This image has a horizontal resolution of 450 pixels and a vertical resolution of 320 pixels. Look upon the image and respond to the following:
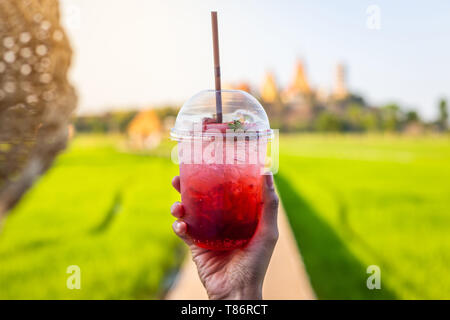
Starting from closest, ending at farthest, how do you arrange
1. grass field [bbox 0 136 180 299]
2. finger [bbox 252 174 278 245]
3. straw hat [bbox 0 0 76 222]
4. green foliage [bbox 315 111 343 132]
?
straw hat [bbox 0 0 76 222] < finger [bbox 252 174 278 245] < grass field [bbox 0 136 180 299] < green foliage [bbox 315 111 343 132]

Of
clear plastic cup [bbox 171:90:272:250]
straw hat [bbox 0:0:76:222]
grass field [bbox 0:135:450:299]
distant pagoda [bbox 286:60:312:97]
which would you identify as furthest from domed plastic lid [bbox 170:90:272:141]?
distant pagoda [bbox 286:60:312:97]

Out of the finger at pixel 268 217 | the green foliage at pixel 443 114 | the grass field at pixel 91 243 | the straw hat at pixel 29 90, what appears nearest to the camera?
the straw hat at pixel 29 90

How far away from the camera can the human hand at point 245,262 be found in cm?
147

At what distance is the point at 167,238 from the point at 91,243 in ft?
4.09

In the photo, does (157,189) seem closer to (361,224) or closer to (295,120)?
(361,224)

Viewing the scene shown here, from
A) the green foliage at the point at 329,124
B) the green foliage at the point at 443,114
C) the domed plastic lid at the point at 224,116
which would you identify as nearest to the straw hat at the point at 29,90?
Answer: the domed plastic lid at the point at 224,116

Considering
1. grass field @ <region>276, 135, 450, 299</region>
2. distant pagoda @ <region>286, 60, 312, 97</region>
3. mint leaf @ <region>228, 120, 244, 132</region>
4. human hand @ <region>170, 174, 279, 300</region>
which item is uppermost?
distant pagoda @ <region>286, 60, 312, 97</region>

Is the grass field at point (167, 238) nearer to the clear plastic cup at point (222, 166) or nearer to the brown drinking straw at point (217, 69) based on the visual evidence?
the clear plastic cup at point (222, 166)

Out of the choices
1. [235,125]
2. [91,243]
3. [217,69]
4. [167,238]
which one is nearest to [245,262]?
[235,125]

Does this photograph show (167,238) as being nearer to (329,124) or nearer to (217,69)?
(217,69)

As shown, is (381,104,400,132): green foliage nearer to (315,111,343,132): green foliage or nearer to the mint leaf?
(315,111,343,132): green foliage

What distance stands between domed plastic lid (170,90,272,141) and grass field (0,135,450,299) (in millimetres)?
3064

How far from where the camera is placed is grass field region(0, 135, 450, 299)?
4.54m
